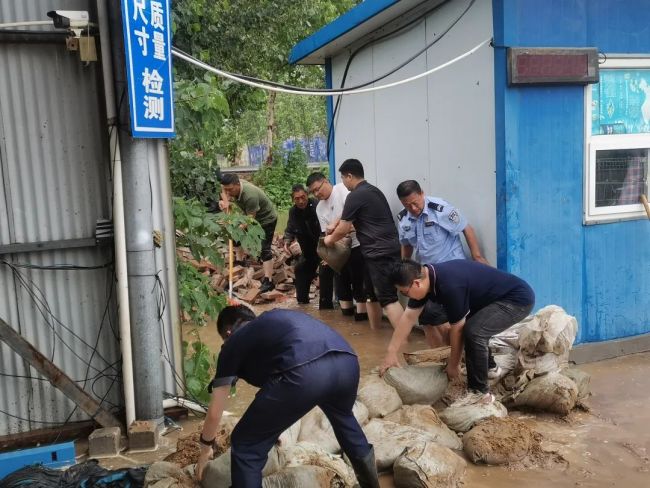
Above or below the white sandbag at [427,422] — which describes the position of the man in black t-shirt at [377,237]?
above

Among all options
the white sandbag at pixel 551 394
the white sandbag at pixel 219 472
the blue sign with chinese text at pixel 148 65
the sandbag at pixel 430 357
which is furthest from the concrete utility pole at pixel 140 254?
the white sandbag at pixel 551 394

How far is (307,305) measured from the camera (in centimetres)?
Answer: 901

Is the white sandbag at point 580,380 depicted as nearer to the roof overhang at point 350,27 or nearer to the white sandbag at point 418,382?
the white sandbag at point 418,382

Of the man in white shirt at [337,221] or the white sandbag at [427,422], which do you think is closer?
the white sandbag at [427,422]

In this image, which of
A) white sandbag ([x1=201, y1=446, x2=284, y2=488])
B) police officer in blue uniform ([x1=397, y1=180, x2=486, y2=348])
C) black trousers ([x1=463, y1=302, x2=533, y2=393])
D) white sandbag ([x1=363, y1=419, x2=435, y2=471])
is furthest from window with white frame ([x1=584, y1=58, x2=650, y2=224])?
white sandbag ([x1=201, y1=446, x2=284, y2=488])

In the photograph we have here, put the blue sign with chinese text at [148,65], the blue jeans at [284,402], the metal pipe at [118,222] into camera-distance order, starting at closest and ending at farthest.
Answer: the blue jeans at [284,402] → the blue sign with chinese text at [148,65] → the metal pipe at [118,222]

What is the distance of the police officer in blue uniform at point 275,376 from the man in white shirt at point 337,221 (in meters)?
4.29

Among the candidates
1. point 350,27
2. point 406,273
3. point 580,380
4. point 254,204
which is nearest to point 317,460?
point 406,273

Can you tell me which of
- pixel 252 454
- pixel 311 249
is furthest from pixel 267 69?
pixel 252 454

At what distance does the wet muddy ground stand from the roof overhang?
11.2 ft

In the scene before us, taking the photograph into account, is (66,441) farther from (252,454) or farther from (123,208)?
(252,454)

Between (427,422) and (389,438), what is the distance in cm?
42

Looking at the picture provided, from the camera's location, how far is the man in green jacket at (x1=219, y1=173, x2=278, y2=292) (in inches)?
358

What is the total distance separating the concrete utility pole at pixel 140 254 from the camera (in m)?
4.47
